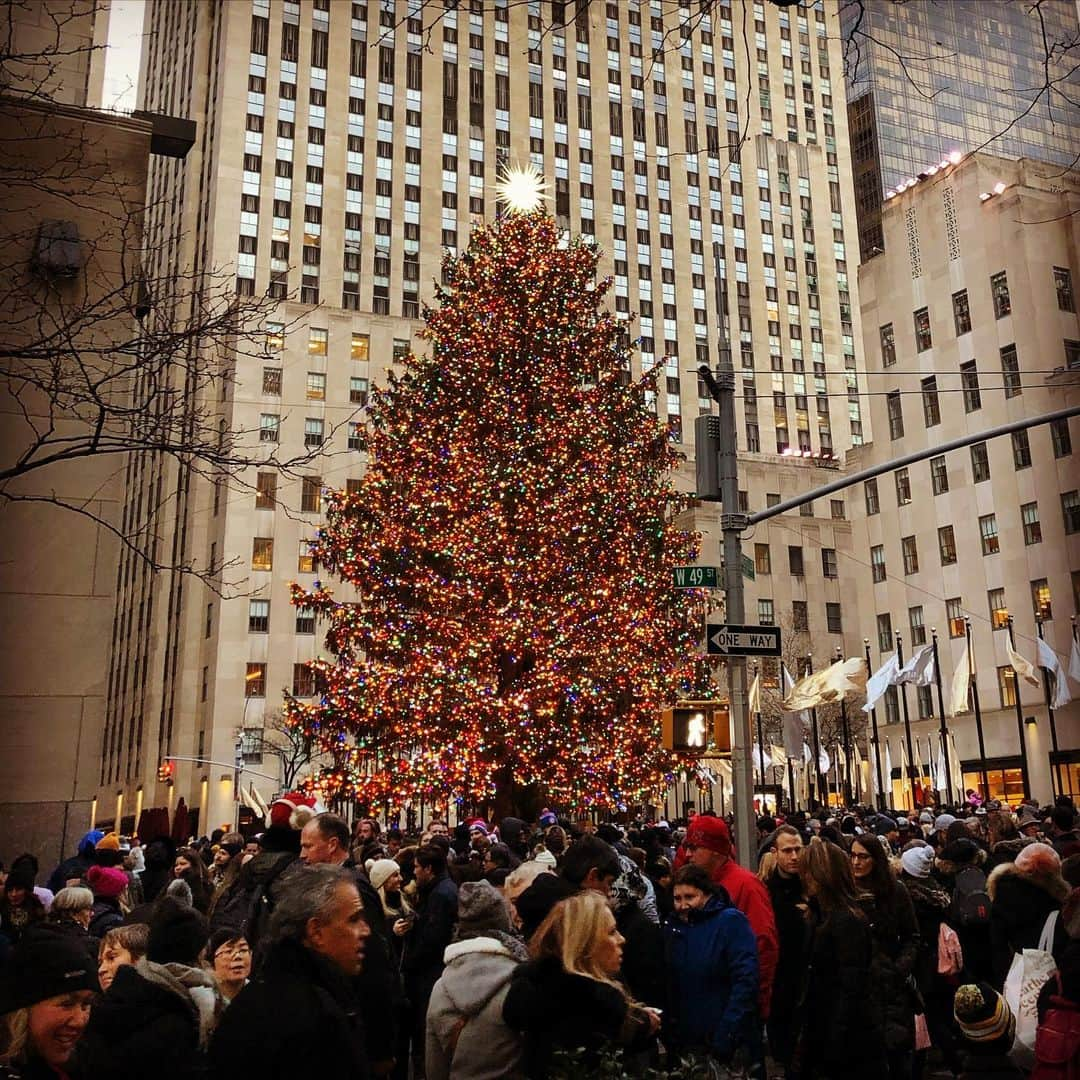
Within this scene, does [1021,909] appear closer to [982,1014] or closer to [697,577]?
[982,1014]

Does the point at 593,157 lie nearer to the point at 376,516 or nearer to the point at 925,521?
the point at 925,521

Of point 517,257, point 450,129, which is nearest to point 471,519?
point 517,257

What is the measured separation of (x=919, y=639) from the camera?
50.5m

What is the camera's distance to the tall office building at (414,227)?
2562 inches

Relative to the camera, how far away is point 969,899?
957cm

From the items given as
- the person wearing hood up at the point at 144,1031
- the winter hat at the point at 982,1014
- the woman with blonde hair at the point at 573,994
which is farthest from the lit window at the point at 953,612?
the person wearing hood up at the point at 144,1031

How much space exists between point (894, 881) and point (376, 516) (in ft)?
62.4

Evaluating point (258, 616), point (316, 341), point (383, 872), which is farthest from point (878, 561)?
point (383, 872)

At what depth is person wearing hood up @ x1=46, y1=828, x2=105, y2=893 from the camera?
11242 mm

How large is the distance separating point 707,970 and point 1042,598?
44.6m

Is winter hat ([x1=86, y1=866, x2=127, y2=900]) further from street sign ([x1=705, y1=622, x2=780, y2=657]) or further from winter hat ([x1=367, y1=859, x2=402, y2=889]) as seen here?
street sign ([x1=705, y1=622, x2=780, y2=657])

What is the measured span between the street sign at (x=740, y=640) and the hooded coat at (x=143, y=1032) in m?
8.10

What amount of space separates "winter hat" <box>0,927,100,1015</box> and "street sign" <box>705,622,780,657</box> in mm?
8402

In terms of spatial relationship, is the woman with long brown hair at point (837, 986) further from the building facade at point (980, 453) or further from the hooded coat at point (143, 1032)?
the building facade at point (980, 453)
